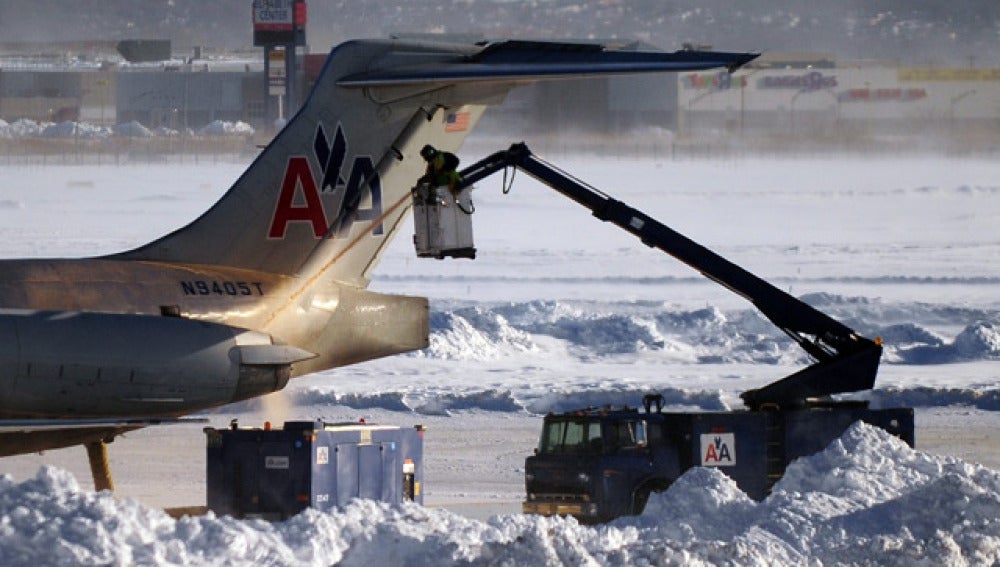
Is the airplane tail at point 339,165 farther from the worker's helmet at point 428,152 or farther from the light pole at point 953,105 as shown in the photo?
the light pole at point 953,105

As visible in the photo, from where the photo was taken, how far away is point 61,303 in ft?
77.6

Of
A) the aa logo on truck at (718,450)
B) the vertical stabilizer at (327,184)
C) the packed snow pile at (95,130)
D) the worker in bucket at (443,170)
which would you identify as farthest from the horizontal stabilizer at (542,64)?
the packed snow pile at (95,130)

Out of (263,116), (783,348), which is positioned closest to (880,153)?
(783,348)

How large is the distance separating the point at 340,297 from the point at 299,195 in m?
1.42

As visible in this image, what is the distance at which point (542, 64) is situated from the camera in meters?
24.5

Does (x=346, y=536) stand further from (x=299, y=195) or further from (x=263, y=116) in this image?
(x=263, y=116)

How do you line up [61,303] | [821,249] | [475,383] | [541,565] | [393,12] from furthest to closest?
[393,12]
[821,249]
[475,383]
[61,303]
[541,565]

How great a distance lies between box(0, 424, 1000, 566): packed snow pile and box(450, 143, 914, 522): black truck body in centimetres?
90

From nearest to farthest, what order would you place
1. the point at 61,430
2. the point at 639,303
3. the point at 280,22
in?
the point at 61,430 → the point at 639,303 → the point at 280,22

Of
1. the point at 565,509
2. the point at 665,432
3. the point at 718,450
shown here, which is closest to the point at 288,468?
the point at 565,509

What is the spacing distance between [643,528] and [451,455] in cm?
1351

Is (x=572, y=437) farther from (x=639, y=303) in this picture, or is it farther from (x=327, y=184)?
(x=639, y=303)

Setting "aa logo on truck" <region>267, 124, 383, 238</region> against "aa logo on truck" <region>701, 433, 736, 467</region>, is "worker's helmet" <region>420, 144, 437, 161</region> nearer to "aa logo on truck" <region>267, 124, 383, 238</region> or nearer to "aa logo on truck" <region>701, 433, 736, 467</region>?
"aa logo on truck" <region>267, 124, 383, 238</region>

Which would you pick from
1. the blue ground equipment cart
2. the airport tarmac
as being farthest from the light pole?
the blue ground equipment cart
